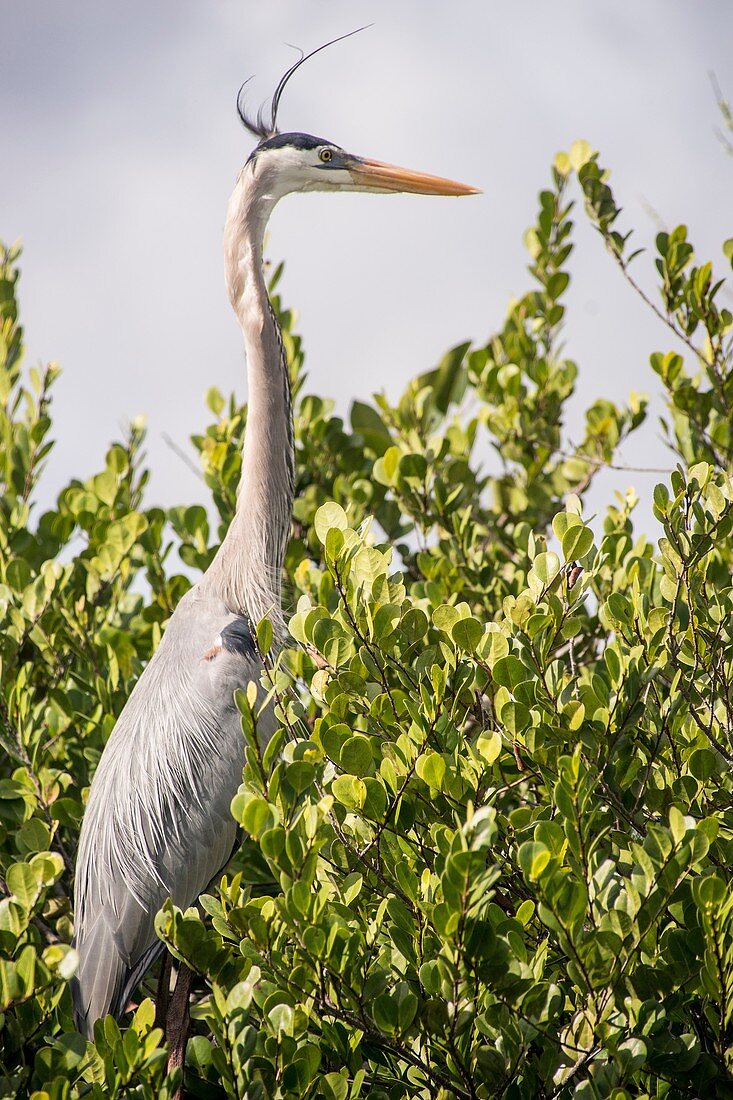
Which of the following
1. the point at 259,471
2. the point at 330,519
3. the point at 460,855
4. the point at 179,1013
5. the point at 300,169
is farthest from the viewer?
the point at 300,169

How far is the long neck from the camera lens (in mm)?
3613

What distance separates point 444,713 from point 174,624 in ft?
5.18

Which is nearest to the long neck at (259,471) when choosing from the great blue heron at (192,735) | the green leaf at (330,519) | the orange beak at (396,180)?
the great blue heron at (192,735)

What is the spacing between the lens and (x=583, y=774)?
1.79 meters

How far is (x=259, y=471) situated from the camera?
367 centimetres

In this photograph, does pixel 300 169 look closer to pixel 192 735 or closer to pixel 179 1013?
pixel 192 735

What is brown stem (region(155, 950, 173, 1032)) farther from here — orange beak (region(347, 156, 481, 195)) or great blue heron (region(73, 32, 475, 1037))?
orange beak (region(347, 156, 481, 195))

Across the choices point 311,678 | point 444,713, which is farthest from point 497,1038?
point 311,678

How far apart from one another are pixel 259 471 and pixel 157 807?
119cm

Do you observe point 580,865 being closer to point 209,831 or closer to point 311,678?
point 311,678

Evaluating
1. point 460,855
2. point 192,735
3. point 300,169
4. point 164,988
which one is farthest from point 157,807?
point 300,169

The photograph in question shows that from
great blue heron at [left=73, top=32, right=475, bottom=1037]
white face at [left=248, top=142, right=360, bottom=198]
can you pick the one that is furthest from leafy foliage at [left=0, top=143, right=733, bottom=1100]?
white face at [left=248, top=142, right=360, bottom=198]

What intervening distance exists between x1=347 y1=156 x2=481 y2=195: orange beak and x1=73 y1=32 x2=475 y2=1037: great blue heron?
2.16 ft

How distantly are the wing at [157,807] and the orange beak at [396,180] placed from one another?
2.00 m
